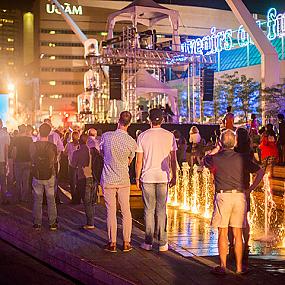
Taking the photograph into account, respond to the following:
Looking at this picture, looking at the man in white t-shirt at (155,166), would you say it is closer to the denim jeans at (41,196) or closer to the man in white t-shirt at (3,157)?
the denim jeans at (41,196)

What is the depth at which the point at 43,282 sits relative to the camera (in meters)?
7.66

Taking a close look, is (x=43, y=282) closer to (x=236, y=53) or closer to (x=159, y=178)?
(x=159, y=178)

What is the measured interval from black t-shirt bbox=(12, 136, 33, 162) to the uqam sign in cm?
2864

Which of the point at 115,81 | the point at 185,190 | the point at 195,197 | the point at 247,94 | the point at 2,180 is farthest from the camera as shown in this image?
the point at 247,94

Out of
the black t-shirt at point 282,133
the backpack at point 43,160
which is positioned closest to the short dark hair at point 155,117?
the backpack at point 43,160

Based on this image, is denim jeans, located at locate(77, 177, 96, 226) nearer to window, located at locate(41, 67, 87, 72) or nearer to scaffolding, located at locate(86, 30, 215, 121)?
scaffolding, located at locate(86, 30, 215, 121)

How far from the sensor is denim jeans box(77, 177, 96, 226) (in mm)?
10195

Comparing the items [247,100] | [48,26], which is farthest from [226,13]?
[247,100]

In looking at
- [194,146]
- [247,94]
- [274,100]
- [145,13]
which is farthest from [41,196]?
[247,94]

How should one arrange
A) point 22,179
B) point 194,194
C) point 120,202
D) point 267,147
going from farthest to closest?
point 267,147
point 194,194
point 22,179
point 120,202

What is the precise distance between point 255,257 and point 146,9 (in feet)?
107

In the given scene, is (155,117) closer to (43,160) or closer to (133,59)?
(43,160)

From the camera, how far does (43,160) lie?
32.8 feet

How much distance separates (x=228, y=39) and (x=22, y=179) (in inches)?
1554
